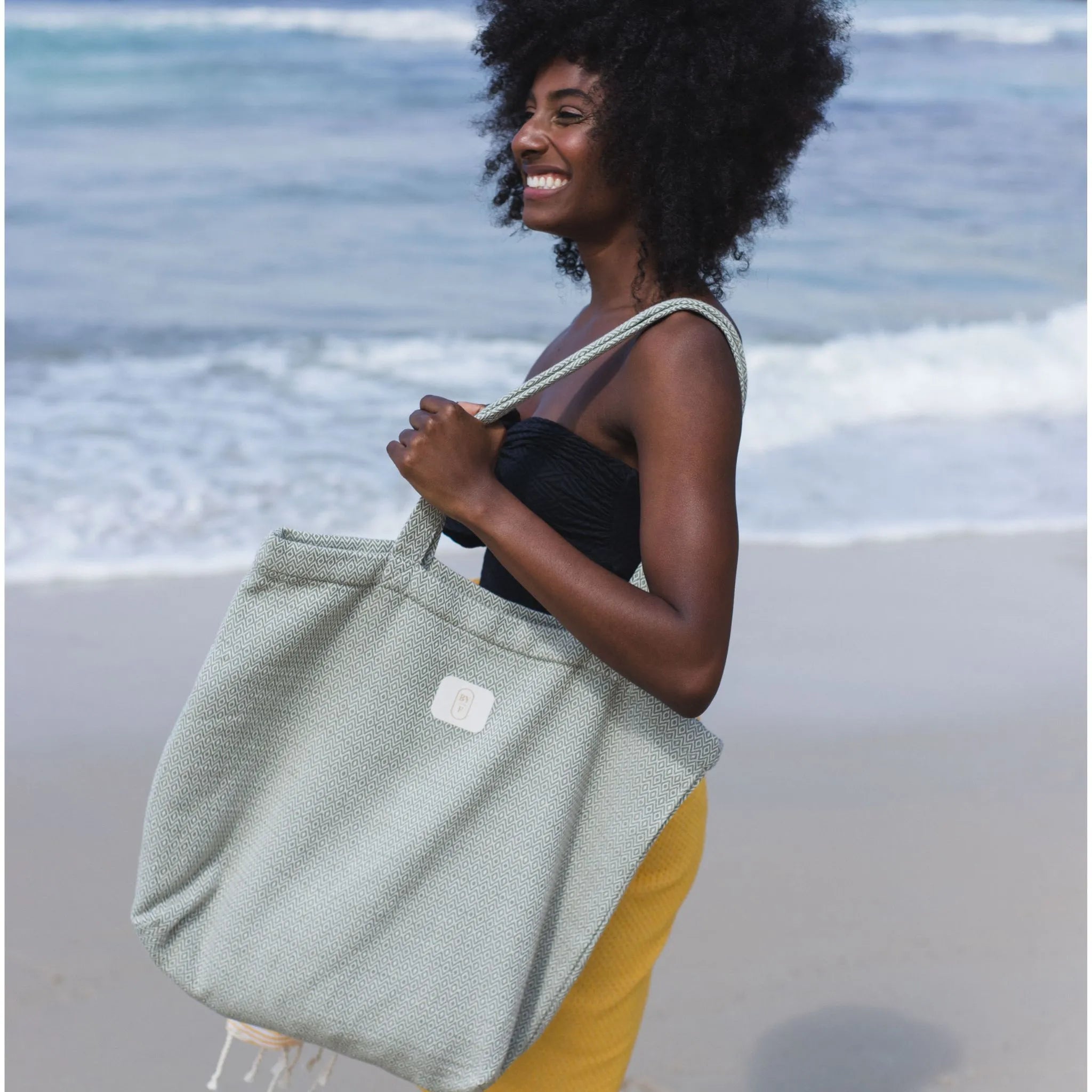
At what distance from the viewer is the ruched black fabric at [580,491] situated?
1.66 metres

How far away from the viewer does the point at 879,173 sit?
14.7 m

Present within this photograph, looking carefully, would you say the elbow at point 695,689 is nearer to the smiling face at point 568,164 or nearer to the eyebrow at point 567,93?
the smiling face at point 568,164

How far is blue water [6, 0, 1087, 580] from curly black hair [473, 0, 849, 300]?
65cm

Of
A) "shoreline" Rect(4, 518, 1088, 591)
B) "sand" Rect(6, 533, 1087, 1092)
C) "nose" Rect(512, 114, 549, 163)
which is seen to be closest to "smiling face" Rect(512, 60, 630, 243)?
"nose" Rect(512, 114, 549, 163)

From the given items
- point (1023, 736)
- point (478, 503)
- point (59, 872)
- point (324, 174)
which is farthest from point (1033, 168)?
point (478, 503)

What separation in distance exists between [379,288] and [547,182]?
921 centimetres

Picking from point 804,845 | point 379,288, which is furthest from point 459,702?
point 379,288

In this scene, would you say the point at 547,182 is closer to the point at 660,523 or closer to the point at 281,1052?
the point at 660,523

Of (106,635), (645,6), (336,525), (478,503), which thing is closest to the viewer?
(478,503)

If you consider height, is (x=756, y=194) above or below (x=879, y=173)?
above

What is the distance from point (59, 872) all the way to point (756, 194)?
2.58m

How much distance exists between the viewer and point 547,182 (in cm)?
181

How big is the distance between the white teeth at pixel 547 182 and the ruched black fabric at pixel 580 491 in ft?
Result: 1.07

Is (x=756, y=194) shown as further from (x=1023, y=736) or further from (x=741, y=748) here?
(x=1023, y=736)
